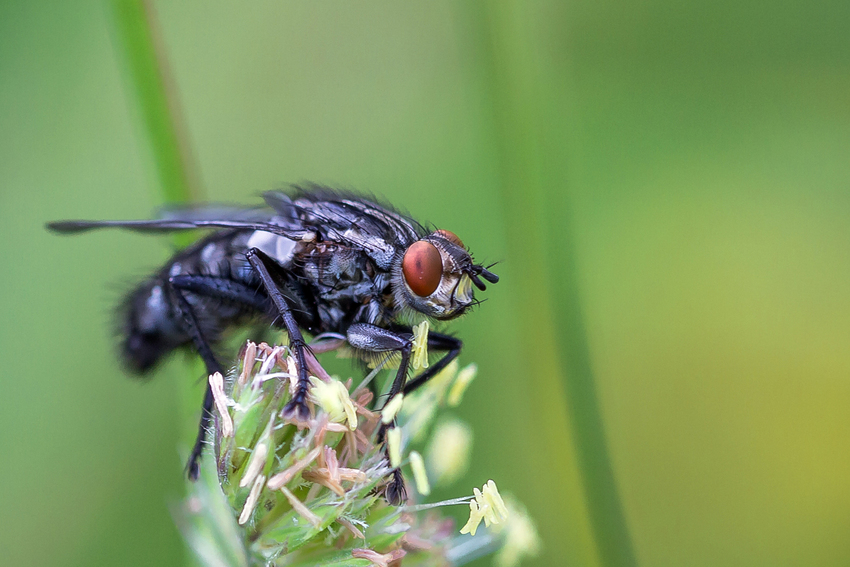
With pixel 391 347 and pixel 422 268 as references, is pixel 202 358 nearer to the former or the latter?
pixel 391 347

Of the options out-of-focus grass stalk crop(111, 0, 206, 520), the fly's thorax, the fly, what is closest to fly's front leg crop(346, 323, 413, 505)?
the fly

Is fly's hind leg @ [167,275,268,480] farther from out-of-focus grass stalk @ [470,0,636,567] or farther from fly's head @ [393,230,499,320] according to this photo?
out-of-focus grass stalk @ [470,0,636,567]

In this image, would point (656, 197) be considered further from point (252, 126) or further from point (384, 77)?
point (252, 126)

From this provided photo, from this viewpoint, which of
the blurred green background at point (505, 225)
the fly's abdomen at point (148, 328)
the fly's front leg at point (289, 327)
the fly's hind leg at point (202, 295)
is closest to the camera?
the fly's front leg at point (289, 327)

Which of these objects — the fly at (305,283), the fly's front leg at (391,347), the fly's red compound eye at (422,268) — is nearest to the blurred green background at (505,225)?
the fly at (305,283)

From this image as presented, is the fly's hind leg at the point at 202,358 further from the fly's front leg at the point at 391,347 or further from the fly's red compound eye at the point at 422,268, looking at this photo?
the fly's red compound eye at the point at 422,268

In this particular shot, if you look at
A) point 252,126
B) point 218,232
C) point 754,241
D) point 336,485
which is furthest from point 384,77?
point 336,485

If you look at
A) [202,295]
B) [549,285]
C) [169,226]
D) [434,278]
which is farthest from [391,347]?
[169,226]

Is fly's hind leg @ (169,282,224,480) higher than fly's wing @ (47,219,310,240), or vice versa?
fly's wing @ (47,219,310,240)
